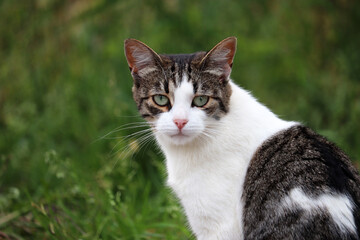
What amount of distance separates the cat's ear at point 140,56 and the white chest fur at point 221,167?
0.46 meters

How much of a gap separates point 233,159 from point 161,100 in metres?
0.54

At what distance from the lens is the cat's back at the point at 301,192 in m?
2.28

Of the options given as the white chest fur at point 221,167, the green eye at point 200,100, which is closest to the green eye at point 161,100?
the green eye at point 200,100

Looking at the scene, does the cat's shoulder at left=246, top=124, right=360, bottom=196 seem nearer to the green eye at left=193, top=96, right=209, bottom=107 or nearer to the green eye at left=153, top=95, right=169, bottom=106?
the green eye at left=193, top=96, right=209, bottom=107

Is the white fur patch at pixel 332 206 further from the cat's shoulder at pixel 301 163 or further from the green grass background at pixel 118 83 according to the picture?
the green grass background at pixel 118 83

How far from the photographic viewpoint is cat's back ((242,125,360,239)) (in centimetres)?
228

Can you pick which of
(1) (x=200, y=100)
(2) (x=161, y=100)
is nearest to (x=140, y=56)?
(2) (x=161, y=100)

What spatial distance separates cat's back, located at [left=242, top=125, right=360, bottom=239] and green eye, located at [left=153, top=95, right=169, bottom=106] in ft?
1.98

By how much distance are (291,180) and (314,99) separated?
285 centimetres

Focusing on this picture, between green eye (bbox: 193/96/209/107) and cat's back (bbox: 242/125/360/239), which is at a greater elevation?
green eye (bbox: 193/96/209/107)

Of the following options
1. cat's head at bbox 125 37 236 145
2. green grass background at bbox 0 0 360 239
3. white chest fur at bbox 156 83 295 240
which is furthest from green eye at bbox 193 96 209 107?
green grass background at bbox 0 0 360 239

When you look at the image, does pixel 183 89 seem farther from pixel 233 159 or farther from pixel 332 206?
pixel 332 206

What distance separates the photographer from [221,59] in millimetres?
2789

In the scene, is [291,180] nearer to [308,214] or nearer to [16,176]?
[308,214]
